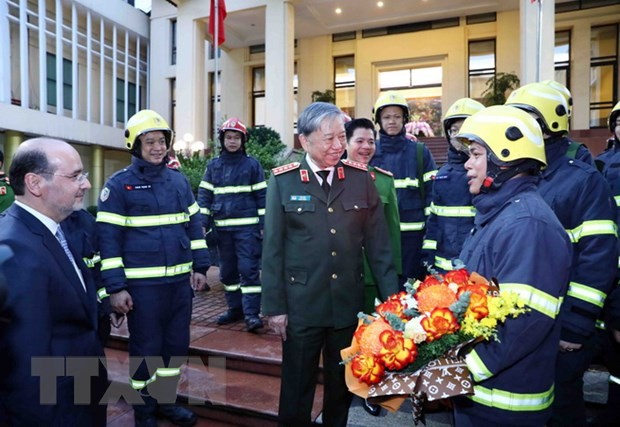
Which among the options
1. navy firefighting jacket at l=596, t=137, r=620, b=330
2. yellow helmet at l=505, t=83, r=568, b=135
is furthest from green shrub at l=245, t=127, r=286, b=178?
yellow helmet at l=505, t=83, r=568, b=135

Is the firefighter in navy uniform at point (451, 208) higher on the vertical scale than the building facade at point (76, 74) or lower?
lower

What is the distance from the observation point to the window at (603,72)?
51.8ft

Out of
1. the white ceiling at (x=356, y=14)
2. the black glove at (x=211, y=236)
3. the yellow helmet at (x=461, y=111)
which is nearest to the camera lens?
the yellow helmet at (x=461, y=111)

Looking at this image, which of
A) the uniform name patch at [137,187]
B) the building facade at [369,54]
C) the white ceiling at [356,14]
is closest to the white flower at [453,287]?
the uniform name patch at [137,187]

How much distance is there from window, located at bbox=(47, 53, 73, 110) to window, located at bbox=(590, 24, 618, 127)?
20.6 metres

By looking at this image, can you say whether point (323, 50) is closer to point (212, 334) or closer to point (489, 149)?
point (212, 334)

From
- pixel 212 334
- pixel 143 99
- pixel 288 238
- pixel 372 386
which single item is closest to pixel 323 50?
pixel 143 99

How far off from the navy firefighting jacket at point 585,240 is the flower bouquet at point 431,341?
101cm

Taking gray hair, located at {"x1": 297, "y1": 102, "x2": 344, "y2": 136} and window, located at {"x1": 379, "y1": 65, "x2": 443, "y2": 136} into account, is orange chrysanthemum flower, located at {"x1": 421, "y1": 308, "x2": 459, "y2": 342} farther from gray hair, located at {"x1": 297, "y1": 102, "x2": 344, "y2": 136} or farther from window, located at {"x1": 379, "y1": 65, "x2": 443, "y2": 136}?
window, located at {"x1": 379, "y1": 65, "x2": 443, "y2": 136}

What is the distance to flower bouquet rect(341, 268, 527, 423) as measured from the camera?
1.64 m

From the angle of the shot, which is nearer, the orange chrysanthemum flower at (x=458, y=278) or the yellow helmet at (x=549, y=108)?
the orange chrysanthemum flower at (x=458, y=278)

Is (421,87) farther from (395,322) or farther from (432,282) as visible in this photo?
(395,322)

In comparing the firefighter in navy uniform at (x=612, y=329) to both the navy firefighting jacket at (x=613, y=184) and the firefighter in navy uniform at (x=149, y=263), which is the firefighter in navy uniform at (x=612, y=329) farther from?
the firefighter in navy uniform at (x=149, y=263)

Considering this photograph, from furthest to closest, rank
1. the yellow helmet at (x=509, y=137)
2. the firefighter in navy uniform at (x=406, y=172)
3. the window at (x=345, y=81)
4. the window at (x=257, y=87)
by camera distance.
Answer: the window at (x=257, y=87) → the window at (x=345, y=81) → the firefighter in navy uniform at (x=406, y=172) → the yellow helmet at (x=509, y=137)
